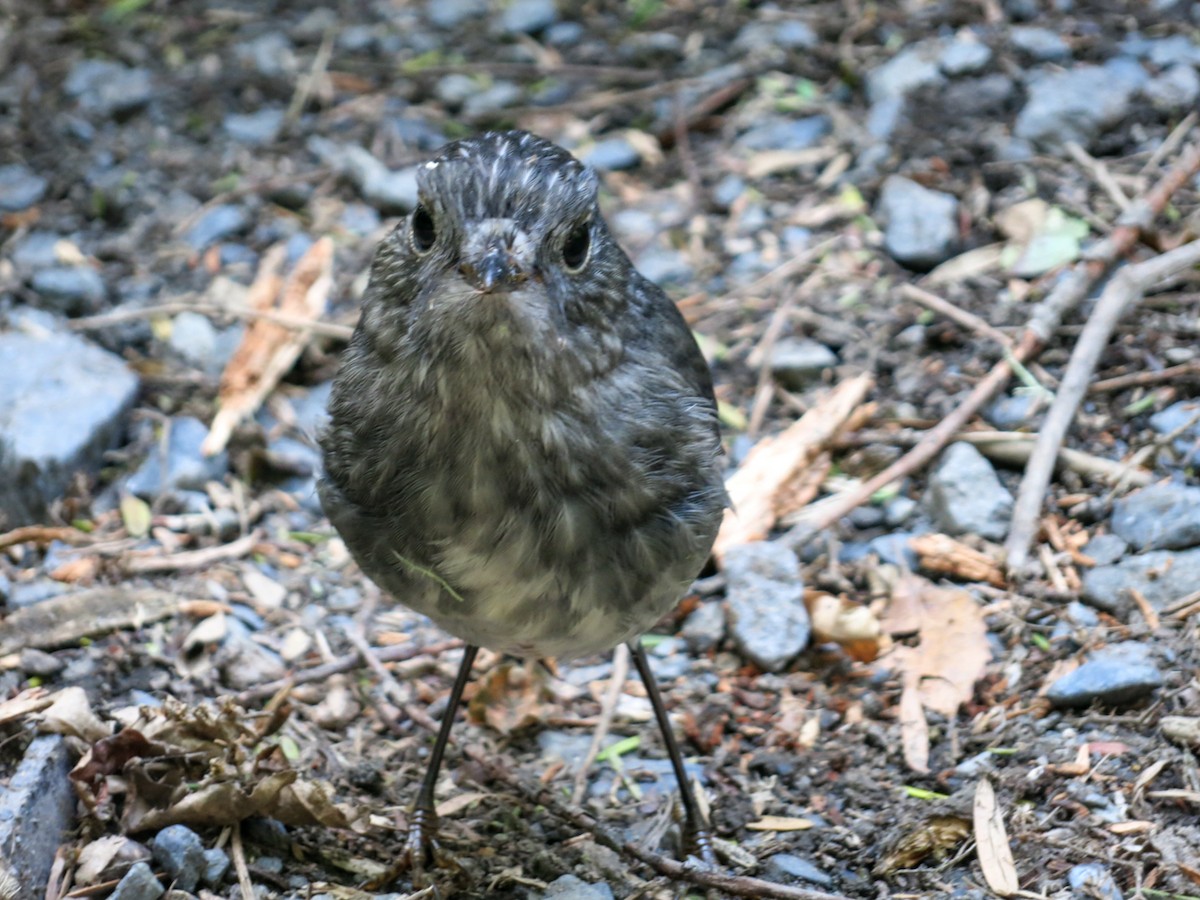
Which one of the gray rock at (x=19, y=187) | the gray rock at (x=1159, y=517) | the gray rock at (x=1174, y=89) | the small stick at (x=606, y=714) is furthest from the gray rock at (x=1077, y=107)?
the gray rock at (x=19, y=187)

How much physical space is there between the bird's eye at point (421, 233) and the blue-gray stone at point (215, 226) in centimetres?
313

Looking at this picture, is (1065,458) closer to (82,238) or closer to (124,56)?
(82,238)

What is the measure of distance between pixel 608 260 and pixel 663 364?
293 millimetres

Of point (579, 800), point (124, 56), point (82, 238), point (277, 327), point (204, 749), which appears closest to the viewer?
point (204, 749)

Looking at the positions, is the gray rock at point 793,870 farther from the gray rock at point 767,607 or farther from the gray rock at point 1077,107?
the gray rock at point 1077,107

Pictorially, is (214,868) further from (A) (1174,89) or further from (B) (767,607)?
(A) (1174,89)

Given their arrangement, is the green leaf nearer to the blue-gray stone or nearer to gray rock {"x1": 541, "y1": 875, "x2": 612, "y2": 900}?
the blue-gray stone

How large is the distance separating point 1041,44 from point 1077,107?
1.81 feet

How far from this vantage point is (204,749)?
344 cm

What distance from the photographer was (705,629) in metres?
4.23

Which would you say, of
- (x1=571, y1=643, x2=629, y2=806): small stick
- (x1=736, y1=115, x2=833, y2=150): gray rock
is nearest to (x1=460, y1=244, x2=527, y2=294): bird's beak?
(x1=571, y1=643, x2=629, y2=806): small stick

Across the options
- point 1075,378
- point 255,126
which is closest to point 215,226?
point 255,126

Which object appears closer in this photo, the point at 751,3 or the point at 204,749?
the point at 204,749

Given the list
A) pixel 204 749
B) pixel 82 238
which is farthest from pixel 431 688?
pixel 82 238
